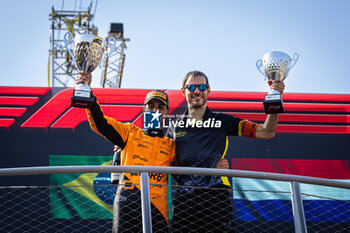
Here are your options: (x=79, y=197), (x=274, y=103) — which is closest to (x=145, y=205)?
(x=274, y=103)

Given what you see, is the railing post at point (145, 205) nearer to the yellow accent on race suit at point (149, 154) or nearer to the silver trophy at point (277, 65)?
the yellow accent on race suit at point (149, 154)

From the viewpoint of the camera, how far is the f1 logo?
261 cm

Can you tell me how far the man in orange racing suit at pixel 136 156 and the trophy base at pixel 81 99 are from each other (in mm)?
75

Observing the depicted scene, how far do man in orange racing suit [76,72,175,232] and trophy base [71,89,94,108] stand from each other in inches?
3.0

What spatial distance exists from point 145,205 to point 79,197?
2.36 meters

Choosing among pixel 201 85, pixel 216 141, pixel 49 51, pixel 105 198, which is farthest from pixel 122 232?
pixel 49 51

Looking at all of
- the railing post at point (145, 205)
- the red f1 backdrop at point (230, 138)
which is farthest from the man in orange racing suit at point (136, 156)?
the red f1 backdrop at point (230, 138)

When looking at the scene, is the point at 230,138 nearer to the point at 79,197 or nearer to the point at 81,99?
the point at 79,197

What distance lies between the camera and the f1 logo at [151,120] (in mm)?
2611

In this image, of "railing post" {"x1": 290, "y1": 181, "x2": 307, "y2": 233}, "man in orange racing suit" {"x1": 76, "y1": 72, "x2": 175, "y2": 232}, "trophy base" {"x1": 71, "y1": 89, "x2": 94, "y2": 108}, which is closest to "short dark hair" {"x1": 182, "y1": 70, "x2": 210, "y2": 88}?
"man in orange racing suit" {"x1": 76, "y1": 72, "x2": 175, "y2": 232}

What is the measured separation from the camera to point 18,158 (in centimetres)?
456

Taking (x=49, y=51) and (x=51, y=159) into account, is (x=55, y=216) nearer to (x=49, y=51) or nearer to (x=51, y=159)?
(x=51, y=159)

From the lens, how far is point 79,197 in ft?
14.4

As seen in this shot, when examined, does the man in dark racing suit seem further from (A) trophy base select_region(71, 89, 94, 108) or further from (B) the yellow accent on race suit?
(A) trophy base select_region(71, 89, 94, 108)
